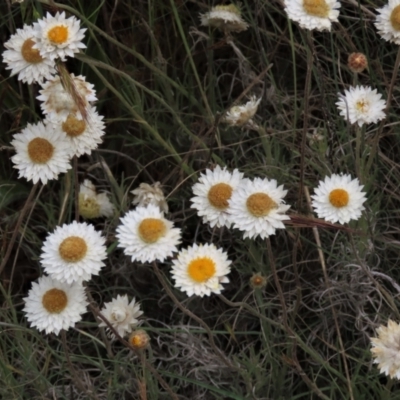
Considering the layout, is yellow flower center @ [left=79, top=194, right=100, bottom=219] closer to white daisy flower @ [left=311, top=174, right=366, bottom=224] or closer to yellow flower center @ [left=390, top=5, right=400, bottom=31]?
white daisy flower @ [left=311, top=174, right=366, bottom=224]

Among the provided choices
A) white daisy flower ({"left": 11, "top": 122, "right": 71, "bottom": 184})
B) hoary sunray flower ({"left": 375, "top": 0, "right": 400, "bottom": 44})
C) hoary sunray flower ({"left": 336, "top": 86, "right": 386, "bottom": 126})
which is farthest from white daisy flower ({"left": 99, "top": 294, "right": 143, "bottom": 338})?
hoary sunray flower ({"left": 375, "top": 0, "right": 400, "bottom": 44})

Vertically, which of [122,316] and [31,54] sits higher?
[31,54]

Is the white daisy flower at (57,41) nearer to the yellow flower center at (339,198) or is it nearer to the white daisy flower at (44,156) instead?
the white daisy flower at (44,156)

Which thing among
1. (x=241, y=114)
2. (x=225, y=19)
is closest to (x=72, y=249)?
(x=241, y=114)

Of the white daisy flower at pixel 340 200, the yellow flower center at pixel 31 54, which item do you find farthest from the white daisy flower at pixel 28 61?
the white daisy flower at pixel 340 200

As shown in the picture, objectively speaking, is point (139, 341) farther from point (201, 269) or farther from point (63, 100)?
point (63, 100)

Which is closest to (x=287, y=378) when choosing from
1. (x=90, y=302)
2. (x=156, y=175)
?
(x=90, y=302)
